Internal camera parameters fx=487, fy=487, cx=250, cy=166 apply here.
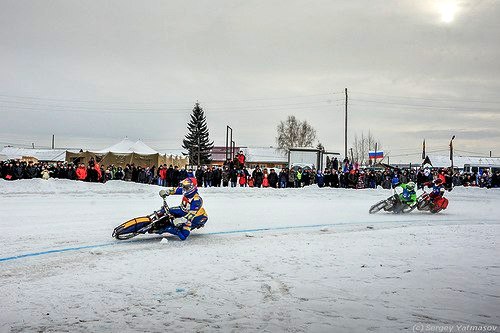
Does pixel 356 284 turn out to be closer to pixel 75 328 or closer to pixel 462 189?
pixel 75 328

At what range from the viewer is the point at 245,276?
24.3 feet

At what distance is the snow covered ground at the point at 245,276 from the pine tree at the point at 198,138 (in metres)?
56.2

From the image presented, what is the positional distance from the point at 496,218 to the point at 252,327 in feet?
51.7

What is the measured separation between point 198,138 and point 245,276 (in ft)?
212

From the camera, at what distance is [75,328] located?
4.95 metres

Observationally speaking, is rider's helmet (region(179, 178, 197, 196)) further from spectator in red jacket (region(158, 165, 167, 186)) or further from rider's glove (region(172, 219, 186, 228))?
spectator in red jacket (region(158, 165, 167, 186))

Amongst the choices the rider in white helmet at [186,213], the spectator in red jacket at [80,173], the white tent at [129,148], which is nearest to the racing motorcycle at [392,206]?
the rider in white helmet at [186,213]

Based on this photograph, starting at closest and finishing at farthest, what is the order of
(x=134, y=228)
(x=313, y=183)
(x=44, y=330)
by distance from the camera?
(x=44, y=330) < (x=134, y=228) < (x=313, y=183)

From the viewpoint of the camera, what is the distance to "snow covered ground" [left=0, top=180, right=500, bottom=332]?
531 cm

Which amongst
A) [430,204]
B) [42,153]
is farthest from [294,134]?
[430,204]

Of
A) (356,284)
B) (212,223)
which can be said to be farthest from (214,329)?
(212,223)

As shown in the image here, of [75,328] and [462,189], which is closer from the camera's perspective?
[75,328]

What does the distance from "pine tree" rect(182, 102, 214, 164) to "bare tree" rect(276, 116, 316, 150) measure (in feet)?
86.6

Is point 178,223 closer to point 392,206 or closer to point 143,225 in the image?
point 143,225
